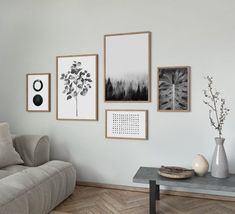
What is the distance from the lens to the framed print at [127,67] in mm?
2834

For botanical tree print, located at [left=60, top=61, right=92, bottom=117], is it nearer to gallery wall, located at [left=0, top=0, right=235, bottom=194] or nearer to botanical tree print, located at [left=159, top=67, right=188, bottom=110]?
gallery wall, located at [left=0, top=0, right=235, bottom=194]

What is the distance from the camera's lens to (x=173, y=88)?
9.02 feet

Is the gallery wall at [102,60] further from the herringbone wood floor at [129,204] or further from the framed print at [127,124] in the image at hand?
the herringbone wood floor at [129,204]

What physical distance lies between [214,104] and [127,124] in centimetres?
103

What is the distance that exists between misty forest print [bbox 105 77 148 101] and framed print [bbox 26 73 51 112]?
0.87m

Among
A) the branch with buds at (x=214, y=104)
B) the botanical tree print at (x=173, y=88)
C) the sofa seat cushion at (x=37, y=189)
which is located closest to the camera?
the sofa seat cushion at (x=37, y=189)

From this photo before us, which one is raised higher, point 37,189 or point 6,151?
point 6,151

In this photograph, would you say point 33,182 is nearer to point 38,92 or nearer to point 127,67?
point 38,92

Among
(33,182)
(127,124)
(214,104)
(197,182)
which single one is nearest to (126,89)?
(127,124)

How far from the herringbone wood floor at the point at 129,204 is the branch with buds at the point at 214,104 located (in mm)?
863

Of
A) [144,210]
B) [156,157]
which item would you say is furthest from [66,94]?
[144,210]

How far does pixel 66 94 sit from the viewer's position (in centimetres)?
312

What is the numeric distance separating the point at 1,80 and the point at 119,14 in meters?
1.95

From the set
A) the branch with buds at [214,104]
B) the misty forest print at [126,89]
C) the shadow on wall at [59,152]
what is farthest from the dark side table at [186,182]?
the shadow on wall at [59,152]
